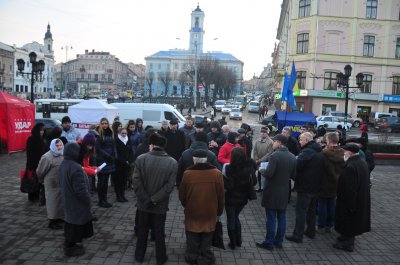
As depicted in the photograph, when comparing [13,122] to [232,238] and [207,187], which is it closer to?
[232,238]

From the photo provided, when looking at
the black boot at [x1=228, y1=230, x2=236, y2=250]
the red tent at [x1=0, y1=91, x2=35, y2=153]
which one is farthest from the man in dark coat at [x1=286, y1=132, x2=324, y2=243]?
the red tent at [x1=0, y1=91, x2=35, y2=153]

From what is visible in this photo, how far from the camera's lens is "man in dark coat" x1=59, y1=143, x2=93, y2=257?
5395 millimetres

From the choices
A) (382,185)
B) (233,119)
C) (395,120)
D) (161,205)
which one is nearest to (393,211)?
(382,185)

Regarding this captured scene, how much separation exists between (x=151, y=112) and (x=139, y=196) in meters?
18.1

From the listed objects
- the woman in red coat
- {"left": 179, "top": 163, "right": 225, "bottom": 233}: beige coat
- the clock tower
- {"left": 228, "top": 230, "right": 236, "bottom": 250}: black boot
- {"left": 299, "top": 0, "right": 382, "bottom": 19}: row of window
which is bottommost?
{"left": 228, "top": 230, "right": 236, "bottom": 250}: black boot

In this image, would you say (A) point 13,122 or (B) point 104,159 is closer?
(B) point 104,159

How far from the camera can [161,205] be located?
209 inches

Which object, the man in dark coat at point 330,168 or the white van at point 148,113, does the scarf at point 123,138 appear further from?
the white van at point 148,113

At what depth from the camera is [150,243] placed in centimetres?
624

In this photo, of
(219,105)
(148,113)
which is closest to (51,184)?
(148,113)

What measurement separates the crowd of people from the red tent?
329 inches

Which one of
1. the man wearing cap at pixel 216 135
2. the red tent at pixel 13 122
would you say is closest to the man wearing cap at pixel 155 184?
the man wearing cap at pixel 216 135

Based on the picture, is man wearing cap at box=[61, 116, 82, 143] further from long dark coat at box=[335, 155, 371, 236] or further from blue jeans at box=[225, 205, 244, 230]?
long dark coat at box=[335, 155, 371, 236]

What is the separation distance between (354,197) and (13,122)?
1430cm
